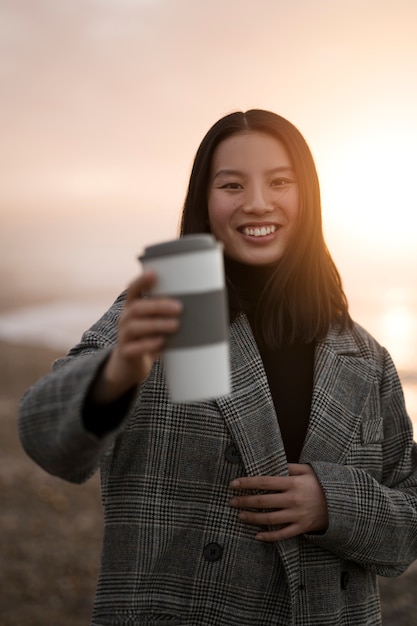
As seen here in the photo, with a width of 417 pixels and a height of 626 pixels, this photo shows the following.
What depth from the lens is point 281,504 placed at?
2090 mm

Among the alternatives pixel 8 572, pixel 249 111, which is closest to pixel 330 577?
pixel 249 111

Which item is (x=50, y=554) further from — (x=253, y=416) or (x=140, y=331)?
(x=140, y=331)

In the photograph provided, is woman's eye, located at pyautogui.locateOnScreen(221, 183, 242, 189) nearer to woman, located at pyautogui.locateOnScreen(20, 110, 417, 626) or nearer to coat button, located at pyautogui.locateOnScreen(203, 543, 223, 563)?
woman, located at pyautogui.locateOnScreen(20, 110, 417, 626)

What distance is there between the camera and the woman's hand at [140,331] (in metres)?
1.40

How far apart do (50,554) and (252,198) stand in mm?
3706

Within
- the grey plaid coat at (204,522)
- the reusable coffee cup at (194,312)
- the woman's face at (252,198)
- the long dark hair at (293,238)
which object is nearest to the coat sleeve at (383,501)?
the grey plaid coat at (204,522)

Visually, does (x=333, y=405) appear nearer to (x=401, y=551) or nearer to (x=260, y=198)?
(x=401, y=551)

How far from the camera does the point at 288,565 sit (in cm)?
213

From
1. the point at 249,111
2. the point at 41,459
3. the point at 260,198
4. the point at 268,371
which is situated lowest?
the point at 41,459

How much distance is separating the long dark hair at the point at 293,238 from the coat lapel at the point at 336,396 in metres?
0.08

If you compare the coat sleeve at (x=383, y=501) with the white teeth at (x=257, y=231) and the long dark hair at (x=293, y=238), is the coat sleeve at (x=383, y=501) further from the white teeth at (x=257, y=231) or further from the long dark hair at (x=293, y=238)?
the white teeth at (x=257, y=231)

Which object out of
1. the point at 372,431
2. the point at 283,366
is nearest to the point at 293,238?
the point at 283,366

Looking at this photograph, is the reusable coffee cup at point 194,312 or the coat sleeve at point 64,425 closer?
the reusable coffee cup at point 194,312

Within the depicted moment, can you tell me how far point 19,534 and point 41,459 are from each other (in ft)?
13.3
